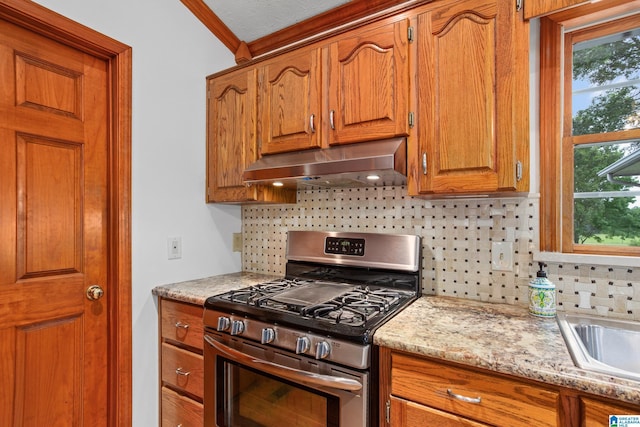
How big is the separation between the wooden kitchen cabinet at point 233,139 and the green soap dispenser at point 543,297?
4.40ft

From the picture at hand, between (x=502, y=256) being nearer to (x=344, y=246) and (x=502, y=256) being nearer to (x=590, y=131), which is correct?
(x=590, y=131)

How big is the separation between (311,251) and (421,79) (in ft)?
3.46

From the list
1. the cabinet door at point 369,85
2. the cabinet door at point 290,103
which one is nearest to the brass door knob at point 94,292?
the cabinet door at point 290,103

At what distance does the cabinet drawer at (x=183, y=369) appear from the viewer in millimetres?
1595

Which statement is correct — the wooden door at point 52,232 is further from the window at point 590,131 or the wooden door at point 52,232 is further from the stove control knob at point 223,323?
the window at point 590,131

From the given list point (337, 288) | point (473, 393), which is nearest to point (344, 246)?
point (337, 288)

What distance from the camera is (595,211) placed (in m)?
1.38

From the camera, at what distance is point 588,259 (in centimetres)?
128

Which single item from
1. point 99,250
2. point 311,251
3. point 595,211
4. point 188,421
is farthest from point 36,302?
point 595,211

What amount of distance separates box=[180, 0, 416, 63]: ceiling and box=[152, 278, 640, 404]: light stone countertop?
1545mm

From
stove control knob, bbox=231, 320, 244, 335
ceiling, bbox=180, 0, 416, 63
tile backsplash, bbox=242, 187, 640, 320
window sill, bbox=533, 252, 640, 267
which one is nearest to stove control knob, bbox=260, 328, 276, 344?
stove control knob, bbox=231, 320, 244, 335

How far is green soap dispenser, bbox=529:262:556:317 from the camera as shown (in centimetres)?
125

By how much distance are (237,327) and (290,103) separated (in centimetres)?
110

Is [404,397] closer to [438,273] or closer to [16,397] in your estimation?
[438,273]
